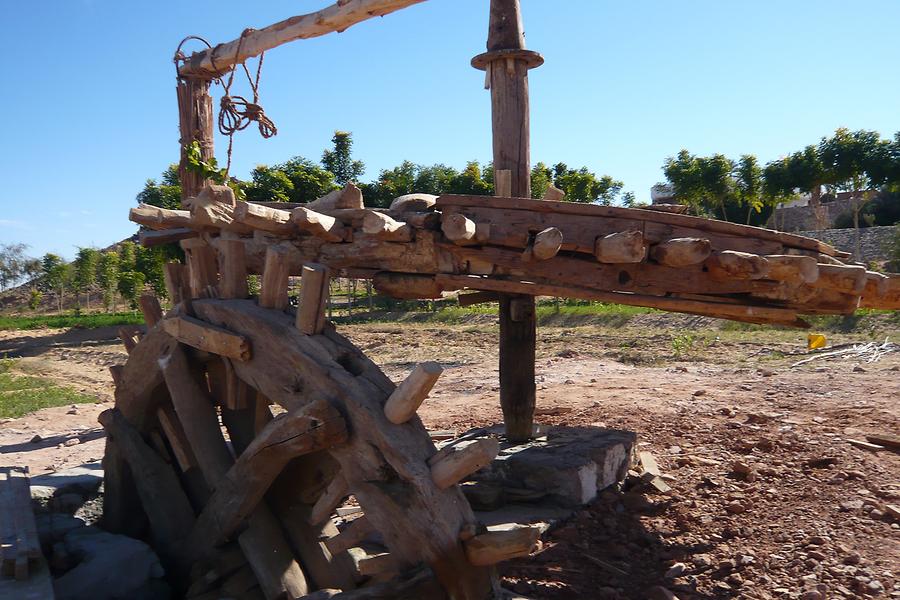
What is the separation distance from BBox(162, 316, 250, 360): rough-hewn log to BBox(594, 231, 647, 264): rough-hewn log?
198 centimetres

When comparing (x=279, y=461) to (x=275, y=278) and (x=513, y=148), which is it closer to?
(x=275, y=278)

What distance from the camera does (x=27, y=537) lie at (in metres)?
3.78

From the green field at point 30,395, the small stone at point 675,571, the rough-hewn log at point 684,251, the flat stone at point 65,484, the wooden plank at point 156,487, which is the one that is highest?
the rough-hewn log at point 684,251

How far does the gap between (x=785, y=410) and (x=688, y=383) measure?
80.8 inches

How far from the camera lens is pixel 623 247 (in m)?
3.77

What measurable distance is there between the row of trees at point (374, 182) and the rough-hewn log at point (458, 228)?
513 inches

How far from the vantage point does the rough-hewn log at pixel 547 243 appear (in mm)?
3920

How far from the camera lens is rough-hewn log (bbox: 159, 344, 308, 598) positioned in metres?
3.62

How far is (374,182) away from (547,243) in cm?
2192

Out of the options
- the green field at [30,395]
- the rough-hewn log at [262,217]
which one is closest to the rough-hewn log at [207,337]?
the rough-hewn log at [262,217]

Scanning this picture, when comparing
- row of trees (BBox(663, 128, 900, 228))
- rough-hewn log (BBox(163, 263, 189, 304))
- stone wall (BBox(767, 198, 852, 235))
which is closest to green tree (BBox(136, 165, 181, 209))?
rough-hewn log (BBox(163, 263, 189, 304))

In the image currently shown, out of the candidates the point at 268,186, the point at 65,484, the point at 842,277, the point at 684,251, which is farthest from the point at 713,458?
the point at 268,186

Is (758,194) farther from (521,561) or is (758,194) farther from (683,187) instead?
(521,561)

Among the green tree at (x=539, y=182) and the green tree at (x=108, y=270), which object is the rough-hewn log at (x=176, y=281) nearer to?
the green tree at (x=539, y=182)
